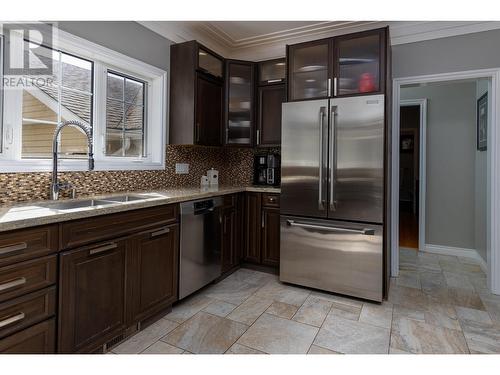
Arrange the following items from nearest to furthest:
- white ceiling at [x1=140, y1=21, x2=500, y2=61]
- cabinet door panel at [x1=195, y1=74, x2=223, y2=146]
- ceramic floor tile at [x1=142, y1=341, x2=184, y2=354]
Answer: ceramic floor tile at [x1=142, y1=341, x2=184, y2=354]
white ceiling at [x1=140, y1=21, x2=500, y2=61]
cabinet door panel at [x1=195, y1=74, x2=223, y2=146]

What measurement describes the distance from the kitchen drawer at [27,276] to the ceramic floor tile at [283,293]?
5.70 ft

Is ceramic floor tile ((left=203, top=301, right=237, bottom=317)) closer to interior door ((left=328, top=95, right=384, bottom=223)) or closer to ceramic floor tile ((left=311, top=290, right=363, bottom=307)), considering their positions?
ceramic floor tile ((left=311, top=290, right=363, bottom=307))

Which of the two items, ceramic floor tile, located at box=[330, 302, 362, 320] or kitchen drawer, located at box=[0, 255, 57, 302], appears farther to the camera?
ceramic floor tile, located at box=[330, 302, 362, 320]

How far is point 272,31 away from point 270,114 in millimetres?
991

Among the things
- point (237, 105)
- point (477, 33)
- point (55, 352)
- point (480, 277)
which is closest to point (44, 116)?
point (55, 352)

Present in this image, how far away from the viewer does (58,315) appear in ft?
4.75

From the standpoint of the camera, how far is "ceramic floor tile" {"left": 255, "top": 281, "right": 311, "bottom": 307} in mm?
2553

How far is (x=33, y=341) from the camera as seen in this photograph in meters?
1.35

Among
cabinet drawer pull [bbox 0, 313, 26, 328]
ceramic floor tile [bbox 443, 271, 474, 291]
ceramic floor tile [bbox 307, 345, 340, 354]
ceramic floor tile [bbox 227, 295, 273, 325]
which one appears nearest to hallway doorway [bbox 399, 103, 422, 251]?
ceramic floor tile [bbox 443, 271, 474, 291]

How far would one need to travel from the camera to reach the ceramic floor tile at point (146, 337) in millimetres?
1797

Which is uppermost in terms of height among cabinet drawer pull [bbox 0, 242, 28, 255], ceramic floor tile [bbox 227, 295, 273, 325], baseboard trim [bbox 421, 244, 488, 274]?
cabinet drawer pull [bbox 0, 242, 28, 255]

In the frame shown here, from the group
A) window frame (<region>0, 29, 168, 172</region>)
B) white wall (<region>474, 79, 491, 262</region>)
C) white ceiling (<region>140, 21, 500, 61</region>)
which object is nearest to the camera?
window frame (<region>0, 29, 168, 172</region>)

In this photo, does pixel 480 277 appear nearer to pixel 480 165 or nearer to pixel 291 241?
pixel 480 165

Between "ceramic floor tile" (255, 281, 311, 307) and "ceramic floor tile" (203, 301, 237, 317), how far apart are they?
0.34m
